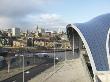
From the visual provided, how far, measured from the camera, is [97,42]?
5275 cm

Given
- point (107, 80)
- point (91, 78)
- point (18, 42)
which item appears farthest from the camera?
point (18, 42)

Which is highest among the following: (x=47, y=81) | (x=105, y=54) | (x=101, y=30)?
(x=101, y=30)

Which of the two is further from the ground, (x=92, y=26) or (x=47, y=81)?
(x=92, y=26)

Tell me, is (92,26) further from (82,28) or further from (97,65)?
(97,65)

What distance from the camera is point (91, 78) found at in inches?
1775

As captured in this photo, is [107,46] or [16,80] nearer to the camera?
[16,80]

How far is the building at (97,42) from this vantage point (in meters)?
46.6

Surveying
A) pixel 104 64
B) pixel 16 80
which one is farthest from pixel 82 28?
pixel 16 80

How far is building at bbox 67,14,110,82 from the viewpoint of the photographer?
4656 cm

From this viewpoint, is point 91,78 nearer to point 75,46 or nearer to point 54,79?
point 54,79

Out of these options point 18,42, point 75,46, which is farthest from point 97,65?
point 18,42

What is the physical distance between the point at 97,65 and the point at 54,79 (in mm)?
6259

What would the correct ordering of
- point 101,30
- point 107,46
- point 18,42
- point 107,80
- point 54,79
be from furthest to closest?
point 18,42
point 101,30
point 107,46
point 54,79
point 107,80

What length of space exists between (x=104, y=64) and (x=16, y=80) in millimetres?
12026
